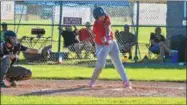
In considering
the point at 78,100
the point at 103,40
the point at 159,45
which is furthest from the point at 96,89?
the point at 159,45

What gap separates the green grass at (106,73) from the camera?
14.1 metres

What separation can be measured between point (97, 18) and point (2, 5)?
442 inches

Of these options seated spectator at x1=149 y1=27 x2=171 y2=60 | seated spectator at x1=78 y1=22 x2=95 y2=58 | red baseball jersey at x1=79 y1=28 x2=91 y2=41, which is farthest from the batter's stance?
red baseball jersey at x1=79 y1=28 x2=91 y2=41

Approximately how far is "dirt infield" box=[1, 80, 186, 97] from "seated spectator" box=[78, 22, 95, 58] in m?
6.12

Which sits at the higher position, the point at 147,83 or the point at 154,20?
the point at 154,20

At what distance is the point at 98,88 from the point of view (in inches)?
465

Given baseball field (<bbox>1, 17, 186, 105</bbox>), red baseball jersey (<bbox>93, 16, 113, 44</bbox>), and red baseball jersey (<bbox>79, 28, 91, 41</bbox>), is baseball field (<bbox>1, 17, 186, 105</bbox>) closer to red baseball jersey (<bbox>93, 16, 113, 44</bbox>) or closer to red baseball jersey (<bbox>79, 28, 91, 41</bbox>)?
red baseball jersey (<bbox>93, 16, 113, 44</bbox>)

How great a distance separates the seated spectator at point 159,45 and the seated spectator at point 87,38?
2.09 meters

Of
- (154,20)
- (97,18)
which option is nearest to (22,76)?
(97,18)

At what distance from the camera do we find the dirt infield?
10836 mm

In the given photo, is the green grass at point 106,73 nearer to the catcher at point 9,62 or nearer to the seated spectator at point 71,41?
the catcher at point 9,62

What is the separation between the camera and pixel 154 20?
2156 cm

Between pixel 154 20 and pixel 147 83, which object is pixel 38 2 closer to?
pixel 154 20

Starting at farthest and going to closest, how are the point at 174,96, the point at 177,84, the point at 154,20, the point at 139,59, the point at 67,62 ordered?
the point at 154,20 → the point at 139,59 → the point at 67,62 → the point at 177,84 → the point at 174,96
